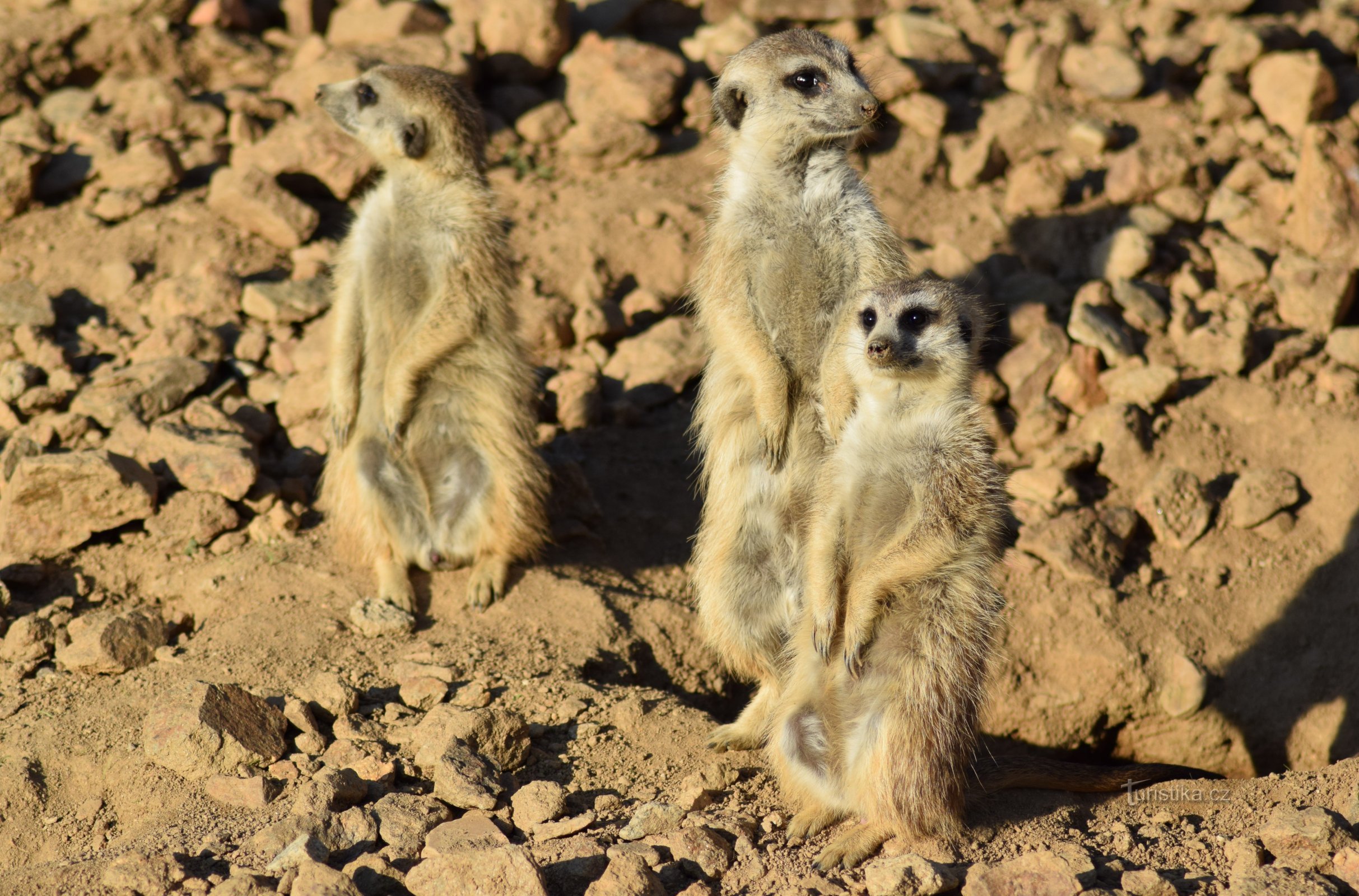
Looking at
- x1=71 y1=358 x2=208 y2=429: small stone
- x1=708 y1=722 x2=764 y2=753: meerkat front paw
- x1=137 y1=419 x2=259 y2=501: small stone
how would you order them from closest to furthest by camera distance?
1. x1=708 y1=722 x2=764 y2=753: meerkat front paw
2. x1=137 y1=419 x2=259 y2=501: small stone
3. x1=71 y1=358 x2=208 y2=429: small stone

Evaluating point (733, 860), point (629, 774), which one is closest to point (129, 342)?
point (629, 774)

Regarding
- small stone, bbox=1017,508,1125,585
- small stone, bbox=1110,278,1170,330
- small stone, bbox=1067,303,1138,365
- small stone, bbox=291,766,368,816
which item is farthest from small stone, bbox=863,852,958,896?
small stone, bbox=1110,278,1170,330

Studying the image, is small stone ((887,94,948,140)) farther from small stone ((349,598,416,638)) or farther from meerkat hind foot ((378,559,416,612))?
small stone ((349,598,416,638))

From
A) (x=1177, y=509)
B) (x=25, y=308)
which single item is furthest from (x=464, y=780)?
(x=25, y=308)

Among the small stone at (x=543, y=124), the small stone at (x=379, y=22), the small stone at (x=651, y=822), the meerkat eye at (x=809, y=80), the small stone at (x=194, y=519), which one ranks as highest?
the meerkat eye at (x=809, y=80)

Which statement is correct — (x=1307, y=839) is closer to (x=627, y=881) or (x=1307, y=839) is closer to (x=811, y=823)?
(x=811, y=823)

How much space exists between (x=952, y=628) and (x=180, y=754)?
71.1 inches

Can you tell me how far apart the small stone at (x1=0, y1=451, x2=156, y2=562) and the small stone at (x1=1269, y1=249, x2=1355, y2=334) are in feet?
14.2

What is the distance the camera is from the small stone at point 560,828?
2750mm

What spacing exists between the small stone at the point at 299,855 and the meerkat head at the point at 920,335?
1.60 m

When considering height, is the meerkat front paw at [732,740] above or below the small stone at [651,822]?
below

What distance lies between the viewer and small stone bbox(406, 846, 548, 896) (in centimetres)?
240

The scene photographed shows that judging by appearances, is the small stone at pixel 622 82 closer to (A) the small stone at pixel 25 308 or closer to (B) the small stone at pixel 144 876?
(A) the small stone at pixel 25 308

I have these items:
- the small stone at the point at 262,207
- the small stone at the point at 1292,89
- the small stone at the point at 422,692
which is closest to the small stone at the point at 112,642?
the small stone at the point at 422,692
